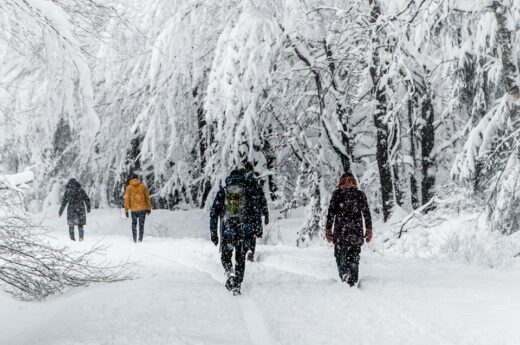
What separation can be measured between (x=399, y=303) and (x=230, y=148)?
9.69 meters

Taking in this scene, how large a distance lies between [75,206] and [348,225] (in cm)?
1050

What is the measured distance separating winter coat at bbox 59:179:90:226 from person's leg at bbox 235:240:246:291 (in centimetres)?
985

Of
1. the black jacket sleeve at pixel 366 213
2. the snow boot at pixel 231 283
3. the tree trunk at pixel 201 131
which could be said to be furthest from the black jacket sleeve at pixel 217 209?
the tree trunk at pixel 201 131

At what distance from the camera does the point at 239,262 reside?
9180 mm

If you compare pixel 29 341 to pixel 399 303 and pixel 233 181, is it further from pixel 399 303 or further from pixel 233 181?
pixel 399 303

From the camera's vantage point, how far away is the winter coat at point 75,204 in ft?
58.9

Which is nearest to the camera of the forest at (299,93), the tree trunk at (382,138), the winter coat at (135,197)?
the forest at (299,93)

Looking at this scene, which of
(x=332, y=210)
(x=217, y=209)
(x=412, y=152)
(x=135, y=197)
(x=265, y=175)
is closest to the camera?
(x=217, y=209)

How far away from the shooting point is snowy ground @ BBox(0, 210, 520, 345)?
256 inches

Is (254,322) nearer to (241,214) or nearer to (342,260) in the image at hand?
(241,214)

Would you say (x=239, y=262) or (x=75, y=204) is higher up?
(x=75, y=204)

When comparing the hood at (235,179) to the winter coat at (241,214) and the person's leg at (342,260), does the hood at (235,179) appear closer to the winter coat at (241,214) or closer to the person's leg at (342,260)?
the winter coat at (241,214)

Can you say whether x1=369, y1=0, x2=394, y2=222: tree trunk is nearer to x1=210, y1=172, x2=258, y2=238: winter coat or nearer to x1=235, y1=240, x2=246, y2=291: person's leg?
x1=210, y1=172, x2=258, y2=238: winter coat

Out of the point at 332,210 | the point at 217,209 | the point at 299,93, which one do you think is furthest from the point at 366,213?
the point at 299,93
